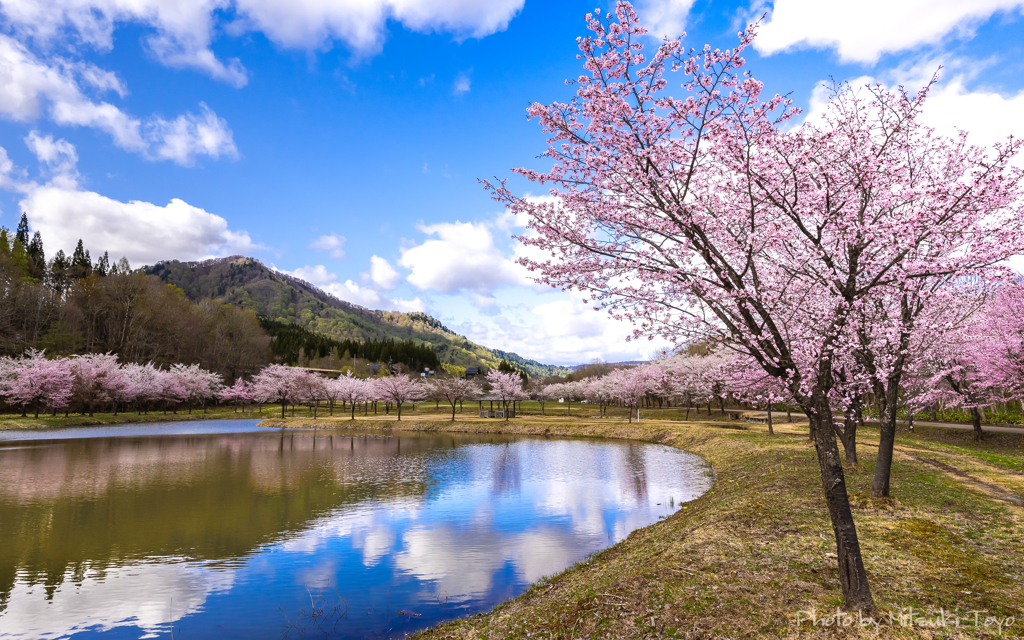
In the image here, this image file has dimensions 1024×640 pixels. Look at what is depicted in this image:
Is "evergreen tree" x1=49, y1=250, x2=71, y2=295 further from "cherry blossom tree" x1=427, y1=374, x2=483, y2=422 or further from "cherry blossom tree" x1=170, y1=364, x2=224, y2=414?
"cherry blossom tree" x1=427, y1=374, x2=483, y2=422

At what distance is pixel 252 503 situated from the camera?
20.6 m

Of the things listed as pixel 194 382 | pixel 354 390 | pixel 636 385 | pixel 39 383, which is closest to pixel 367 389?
pixel 354 390

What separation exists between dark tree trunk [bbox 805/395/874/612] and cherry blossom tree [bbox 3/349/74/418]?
75.6m

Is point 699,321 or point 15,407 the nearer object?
point 699,321

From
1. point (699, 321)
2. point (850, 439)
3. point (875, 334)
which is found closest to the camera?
point (699, 321)

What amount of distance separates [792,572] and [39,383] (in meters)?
77.0

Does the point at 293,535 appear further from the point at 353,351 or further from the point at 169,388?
the point at 353,351

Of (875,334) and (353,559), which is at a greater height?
(875,334)

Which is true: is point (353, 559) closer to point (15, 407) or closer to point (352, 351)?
point (15, 407)

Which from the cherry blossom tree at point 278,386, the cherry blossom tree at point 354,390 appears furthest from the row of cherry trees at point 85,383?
the cherry blossom tree at point 354,390

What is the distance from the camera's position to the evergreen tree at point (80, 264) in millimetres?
101244

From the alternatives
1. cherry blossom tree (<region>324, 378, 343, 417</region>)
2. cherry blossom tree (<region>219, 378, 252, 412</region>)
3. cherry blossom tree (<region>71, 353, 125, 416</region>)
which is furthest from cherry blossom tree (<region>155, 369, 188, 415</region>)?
cherry blossom tree (<region>324, 378, 343, 417</region>)

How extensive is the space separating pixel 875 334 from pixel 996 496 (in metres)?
8.11

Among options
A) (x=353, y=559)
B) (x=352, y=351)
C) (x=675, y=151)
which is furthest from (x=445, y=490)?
(x=352, y=351)
